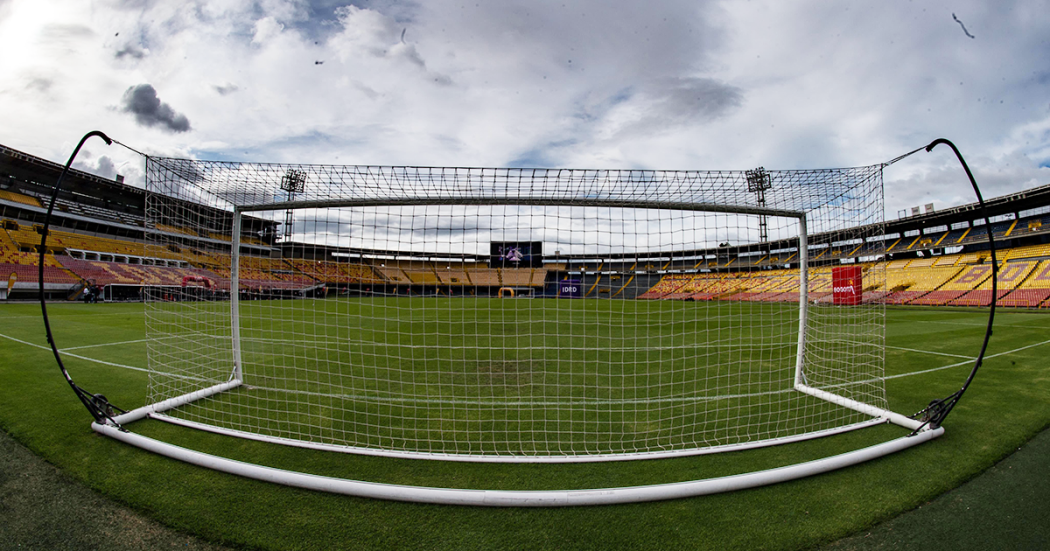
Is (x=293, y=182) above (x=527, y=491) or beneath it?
above

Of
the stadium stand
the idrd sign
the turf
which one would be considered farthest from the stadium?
the stadium stand

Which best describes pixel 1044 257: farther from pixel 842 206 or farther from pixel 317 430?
pixel 317 430

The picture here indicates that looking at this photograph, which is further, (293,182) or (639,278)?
(639,278)

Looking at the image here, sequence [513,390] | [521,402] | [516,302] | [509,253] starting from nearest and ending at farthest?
[509,253]
[516,302]
[521,402]
[513,390]

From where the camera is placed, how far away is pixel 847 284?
5.05 metres

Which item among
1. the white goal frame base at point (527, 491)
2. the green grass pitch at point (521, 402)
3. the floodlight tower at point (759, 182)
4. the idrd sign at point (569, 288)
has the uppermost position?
the floodlight tower at point (759, 182)

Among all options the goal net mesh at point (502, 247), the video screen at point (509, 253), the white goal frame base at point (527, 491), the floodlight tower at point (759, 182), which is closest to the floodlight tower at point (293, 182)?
the goal net mesh at point (502, 247)

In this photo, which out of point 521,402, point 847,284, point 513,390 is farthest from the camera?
point 847,284

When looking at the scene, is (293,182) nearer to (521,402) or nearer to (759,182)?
(521,402)

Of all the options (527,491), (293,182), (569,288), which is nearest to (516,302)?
(527,491)

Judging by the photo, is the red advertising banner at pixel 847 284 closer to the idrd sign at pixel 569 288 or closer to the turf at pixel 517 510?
the turf at pixel 517 510

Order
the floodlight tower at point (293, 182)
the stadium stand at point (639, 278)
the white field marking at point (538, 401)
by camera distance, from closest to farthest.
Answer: the floodlight tower at point (293, 182)
the white field marking at point (538, 401)
the stadium stand at point (639, 278)

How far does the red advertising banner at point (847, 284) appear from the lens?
15.7 ft

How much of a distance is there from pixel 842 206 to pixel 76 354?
10.8 m
